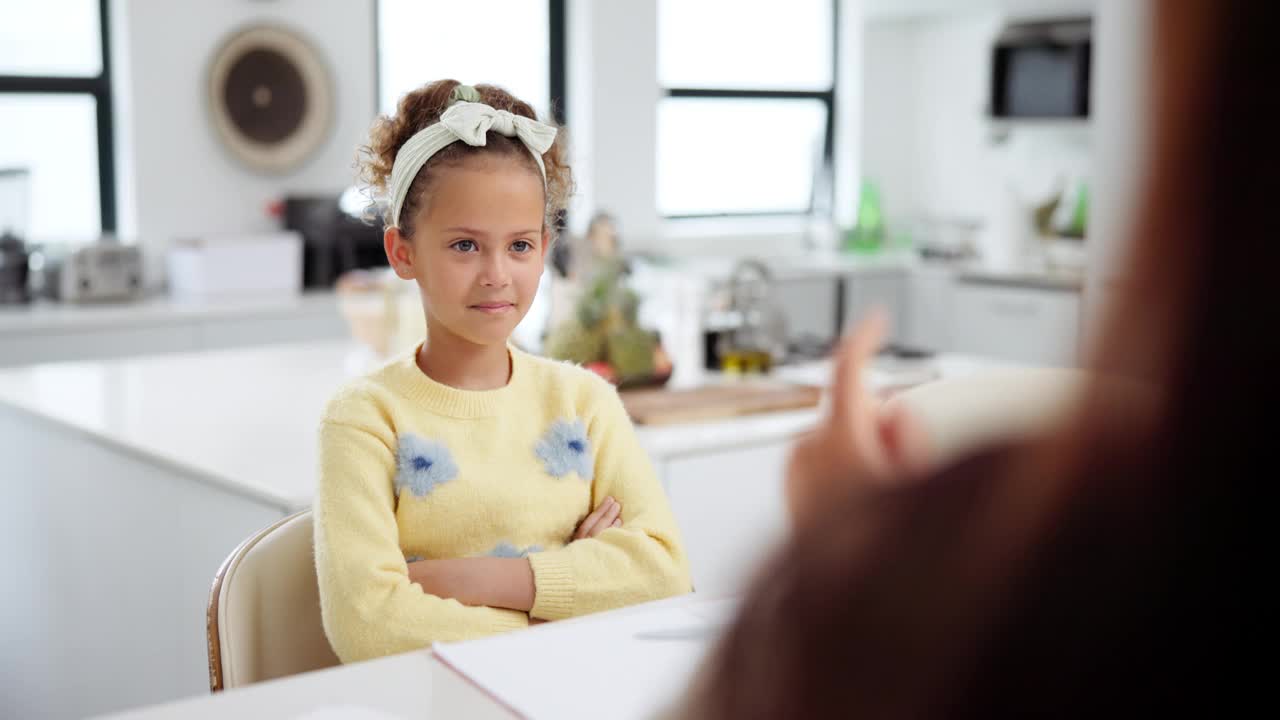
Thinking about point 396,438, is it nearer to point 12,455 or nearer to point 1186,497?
point 1186,497

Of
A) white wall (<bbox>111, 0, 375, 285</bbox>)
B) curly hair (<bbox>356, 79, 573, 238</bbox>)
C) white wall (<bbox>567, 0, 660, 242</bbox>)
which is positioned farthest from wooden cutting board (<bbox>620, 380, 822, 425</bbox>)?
white wall (<bbox>567, 0, 660, 242</bbox>)

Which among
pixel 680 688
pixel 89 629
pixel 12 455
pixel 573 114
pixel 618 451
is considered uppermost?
pixel 573 114

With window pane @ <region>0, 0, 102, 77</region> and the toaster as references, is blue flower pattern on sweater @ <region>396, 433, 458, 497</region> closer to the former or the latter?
the toaster

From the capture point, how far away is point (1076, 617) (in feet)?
0.66

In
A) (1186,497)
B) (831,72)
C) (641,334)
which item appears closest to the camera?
(1186,497)

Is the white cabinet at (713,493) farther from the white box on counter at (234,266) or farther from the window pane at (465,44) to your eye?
the window pane at (465,44)

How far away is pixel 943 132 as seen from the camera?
623 cm

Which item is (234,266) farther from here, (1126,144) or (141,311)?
(1126,144)

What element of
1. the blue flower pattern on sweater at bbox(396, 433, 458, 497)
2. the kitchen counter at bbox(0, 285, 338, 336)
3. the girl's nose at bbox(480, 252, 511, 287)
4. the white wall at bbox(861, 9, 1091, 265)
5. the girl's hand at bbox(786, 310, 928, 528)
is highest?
the white wall at bbox(861, 9, 1091, 265)

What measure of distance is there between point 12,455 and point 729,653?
8.33 feet

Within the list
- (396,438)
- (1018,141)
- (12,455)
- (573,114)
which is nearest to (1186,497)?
(396,438)

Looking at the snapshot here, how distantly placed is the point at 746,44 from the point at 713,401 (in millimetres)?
4136

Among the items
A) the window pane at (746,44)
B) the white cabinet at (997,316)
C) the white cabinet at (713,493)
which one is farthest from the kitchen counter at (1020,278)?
the white cabinet at (713,493)

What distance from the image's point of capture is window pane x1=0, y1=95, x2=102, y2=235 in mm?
4523
